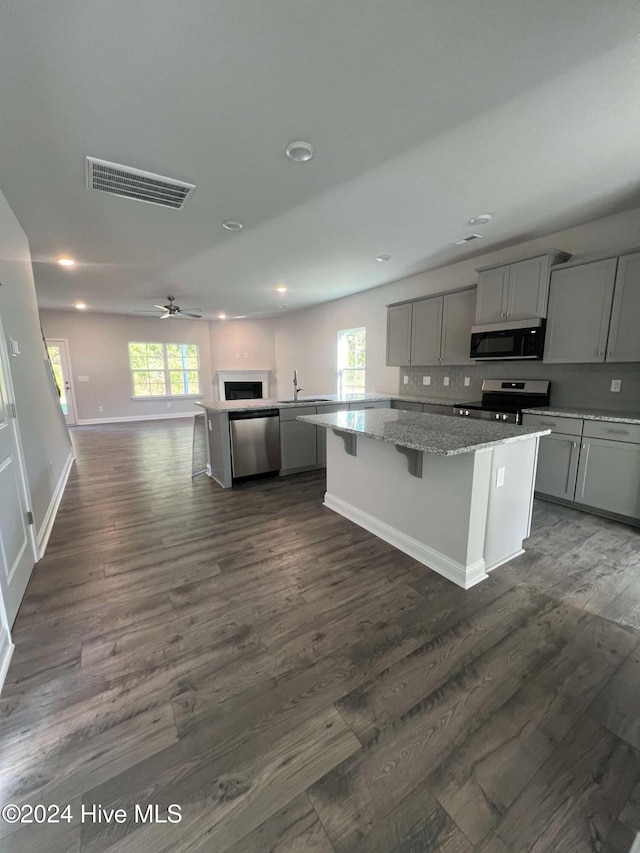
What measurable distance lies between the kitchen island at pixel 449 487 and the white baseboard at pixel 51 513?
2295mm

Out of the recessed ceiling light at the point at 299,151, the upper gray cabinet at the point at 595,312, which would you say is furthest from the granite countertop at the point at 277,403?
the recessed ceiling light at the point at 299,151

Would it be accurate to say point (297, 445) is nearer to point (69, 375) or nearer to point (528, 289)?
point (528, 289)

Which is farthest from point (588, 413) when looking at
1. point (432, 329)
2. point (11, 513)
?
point (11, 513)

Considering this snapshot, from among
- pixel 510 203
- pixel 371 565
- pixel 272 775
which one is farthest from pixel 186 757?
→ pixel 510 203

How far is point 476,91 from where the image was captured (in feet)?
5.72

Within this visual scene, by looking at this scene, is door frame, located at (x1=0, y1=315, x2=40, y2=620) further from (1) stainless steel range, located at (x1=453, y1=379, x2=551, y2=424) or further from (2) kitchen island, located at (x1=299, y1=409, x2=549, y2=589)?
(1) stainless steel range, located at (x1=453, y1=379, x2=551, y2=424)

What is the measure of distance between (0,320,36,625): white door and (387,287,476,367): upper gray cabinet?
14.6 ft

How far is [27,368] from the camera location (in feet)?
9.87

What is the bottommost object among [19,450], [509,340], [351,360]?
[19,450]

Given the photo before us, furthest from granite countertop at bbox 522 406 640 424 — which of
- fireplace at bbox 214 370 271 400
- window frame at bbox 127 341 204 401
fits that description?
window frame at bbox 127 341 204 401

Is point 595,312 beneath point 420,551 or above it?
above

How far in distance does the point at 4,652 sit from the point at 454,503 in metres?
2.46

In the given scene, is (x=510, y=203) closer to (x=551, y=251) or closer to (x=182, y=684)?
(x=551, y=251)

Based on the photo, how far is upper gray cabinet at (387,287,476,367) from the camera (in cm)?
436
